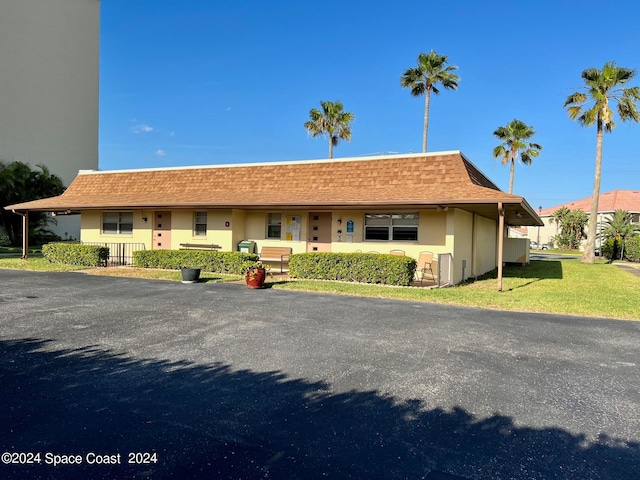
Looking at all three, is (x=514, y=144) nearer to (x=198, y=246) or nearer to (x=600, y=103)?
(x=600, y=103)

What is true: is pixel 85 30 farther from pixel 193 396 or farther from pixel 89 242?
pixel 193 396

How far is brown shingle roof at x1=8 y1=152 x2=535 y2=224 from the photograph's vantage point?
13156 mm

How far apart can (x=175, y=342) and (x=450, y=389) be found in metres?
3.90

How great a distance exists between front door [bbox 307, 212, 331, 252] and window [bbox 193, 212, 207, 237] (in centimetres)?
478

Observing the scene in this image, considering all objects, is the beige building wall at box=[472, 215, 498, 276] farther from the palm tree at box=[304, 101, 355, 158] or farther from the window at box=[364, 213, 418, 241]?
the palm tree at box=[304, 101, 355, 158]

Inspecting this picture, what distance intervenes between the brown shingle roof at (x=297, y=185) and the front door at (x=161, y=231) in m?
0.84

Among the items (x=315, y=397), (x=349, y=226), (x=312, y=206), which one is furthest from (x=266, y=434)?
(x=349, y=226)

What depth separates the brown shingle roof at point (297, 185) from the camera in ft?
43.2

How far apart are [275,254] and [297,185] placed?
2.97m

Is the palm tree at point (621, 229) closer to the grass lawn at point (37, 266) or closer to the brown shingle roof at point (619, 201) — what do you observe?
the brown shingle roof at point (619, 201)

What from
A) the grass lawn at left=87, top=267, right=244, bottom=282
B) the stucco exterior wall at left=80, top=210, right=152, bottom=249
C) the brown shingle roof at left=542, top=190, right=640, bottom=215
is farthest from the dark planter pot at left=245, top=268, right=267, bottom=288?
the brown shingle roof at left=542, top=190, right=640, bottom=215

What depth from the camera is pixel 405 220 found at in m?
13.9

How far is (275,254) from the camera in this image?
15609 mm

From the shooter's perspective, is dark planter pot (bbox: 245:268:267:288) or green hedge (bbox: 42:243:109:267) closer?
dark planter pot (bbox: 245:268:267:288)
